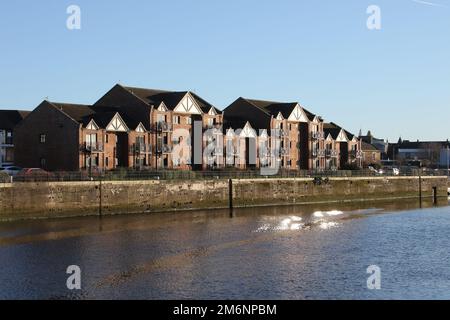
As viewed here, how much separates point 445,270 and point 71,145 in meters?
51.7

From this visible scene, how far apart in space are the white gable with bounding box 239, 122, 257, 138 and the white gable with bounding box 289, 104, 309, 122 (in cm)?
951

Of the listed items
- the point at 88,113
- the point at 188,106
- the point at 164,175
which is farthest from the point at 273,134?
the point at 164,175

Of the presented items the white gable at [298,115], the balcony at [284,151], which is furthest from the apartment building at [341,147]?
the balcony at [284,151]

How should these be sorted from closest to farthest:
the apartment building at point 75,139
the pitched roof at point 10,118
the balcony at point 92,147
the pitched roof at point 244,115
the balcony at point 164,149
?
the balcony at point 92,147 → the apartment building at point 75,139 → the balcony at point 164,149 → the pitched roof at point 10,118 → the pitched roof at point 244,115

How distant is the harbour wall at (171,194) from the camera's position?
56906mm

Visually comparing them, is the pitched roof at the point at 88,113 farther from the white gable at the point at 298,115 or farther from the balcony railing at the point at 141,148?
the white gable at the point at 298,115

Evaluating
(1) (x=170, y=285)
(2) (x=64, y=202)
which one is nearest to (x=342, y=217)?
(2) (x=64, y=202)

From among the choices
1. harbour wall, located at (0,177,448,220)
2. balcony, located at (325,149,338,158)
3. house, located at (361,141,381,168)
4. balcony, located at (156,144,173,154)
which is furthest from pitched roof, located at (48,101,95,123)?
house, located at (361,141,381,168)

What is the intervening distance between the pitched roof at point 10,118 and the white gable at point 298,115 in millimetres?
42316

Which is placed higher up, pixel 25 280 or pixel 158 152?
pixel 158 152

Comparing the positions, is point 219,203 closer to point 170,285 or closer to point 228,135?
point 228,135
